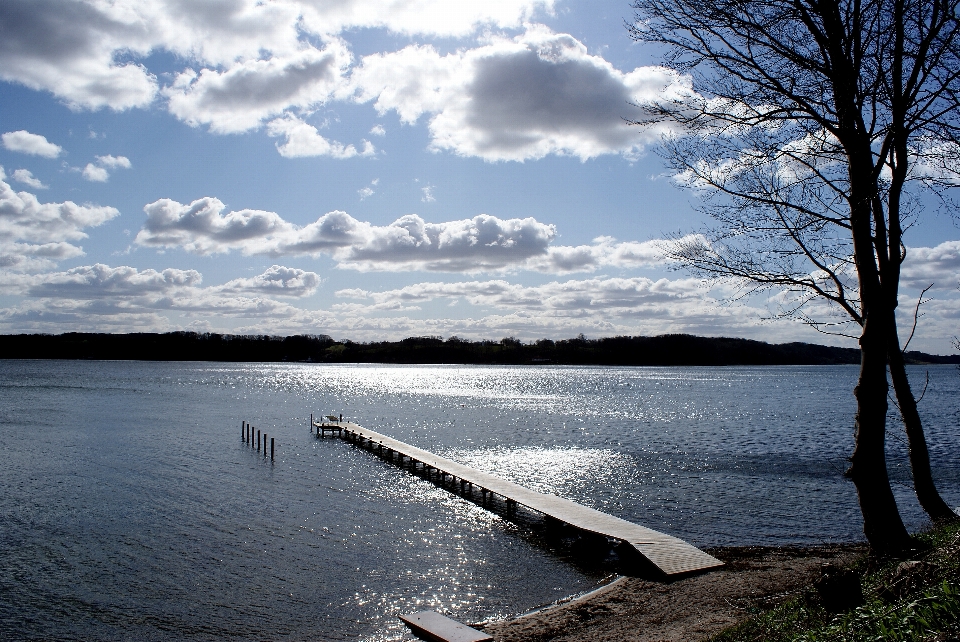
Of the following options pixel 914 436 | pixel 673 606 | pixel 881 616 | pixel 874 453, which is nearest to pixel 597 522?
pixel 673 606

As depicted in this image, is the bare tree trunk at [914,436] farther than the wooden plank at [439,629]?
Yes

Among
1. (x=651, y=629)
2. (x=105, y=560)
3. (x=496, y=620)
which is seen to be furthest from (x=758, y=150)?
(x=105, y=560)

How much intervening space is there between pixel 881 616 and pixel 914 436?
8138mm

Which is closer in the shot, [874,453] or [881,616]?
[881,616]

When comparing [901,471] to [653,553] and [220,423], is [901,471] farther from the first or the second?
[220,423]

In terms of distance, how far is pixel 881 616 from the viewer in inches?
232

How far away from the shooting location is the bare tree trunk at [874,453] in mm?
9484

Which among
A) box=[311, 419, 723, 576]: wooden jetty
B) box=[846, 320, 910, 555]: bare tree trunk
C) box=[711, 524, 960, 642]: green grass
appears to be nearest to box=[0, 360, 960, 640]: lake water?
box=[311, 419, 723, 576]: wooden jetty

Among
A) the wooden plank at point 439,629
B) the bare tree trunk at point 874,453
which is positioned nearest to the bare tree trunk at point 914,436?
the bare tree trunk at point 874,453

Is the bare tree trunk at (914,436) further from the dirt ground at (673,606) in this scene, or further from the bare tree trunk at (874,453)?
the bare tree trunk at (874,453)

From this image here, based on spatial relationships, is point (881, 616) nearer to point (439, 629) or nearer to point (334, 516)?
point (439, 629)

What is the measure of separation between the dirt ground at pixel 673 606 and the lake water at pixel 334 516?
4.10 ft

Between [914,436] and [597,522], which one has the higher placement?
[914,436]

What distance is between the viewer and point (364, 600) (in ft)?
43.9
